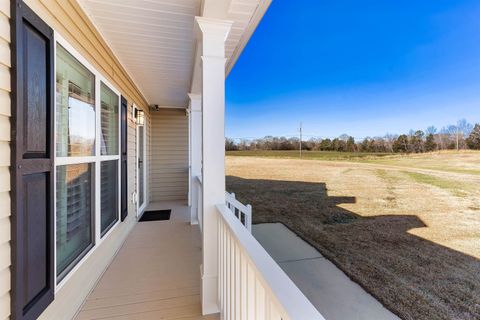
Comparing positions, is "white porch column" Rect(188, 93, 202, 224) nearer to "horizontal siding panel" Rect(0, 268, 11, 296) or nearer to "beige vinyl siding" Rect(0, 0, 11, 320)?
"beige vinyl siding" Rect(0, 0, 11, 320)

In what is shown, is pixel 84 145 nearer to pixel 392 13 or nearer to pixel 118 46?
pixel 118 46

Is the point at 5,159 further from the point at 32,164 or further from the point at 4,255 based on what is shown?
the point at 4,255

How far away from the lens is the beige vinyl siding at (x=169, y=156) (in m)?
5.82

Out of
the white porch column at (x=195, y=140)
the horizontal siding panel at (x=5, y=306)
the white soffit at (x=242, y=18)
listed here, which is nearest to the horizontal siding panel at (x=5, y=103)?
the horizontal siding panel at (x=5, y=306)

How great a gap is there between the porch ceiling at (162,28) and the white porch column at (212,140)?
16 centimetres

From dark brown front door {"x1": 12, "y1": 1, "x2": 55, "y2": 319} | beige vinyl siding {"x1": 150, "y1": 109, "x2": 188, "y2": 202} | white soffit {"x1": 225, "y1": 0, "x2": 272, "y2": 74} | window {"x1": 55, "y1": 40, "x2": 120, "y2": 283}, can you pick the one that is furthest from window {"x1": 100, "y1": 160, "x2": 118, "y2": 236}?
beige vinyl siding {"x1": 150, "y1": 109, "x2": 188, "y2": 202}

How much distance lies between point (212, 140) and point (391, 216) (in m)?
6.32

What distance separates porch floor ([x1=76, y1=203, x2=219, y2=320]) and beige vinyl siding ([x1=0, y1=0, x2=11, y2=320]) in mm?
1002

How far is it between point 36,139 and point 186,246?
7.87 feet

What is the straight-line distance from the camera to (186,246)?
317cm

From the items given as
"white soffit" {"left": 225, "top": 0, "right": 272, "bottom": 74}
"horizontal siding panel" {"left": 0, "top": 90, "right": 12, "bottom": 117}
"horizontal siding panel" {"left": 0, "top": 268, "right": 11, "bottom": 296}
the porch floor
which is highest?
"white soffit" {"left": 225, "top": 0, "right": 272, "bottom": 74}

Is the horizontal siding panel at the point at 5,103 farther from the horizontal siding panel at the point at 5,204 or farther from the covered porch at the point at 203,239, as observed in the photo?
the covered porch at the point at 203,239

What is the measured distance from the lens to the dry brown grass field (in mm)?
2898

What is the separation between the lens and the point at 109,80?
2.64 m
